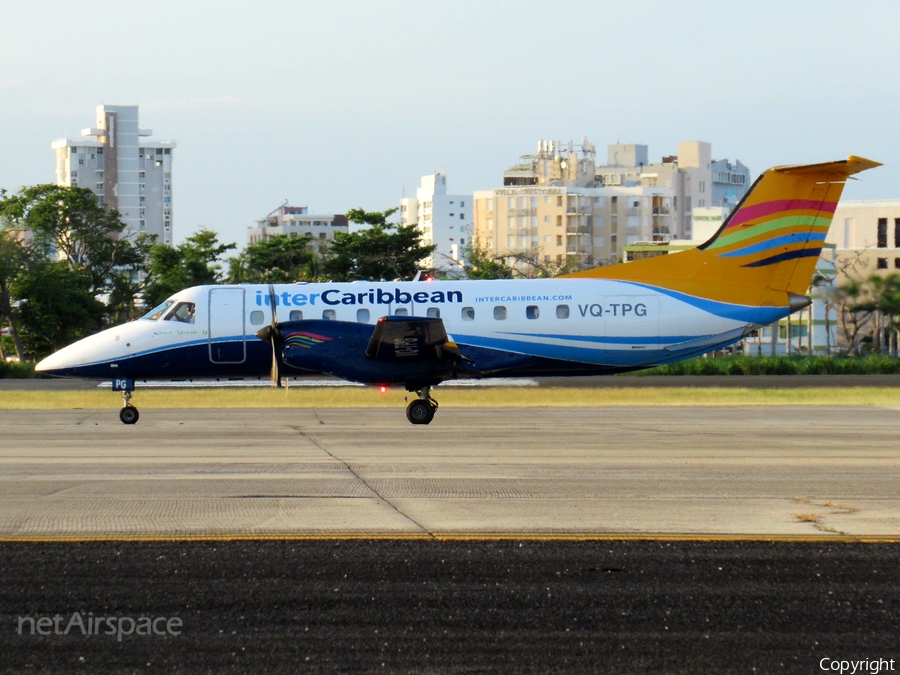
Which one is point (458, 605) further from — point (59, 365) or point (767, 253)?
point (59, 365)

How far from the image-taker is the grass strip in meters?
27.3

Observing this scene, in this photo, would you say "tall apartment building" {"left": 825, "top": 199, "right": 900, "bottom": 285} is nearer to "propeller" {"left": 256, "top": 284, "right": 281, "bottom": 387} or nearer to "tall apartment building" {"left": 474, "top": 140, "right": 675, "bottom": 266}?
"tall apartment building" {"left": 474, "top": 140, "right": 675, "bottom": 266}

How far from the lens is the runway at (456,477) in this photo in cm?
1094

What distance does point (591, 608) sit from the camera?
26.0 feet

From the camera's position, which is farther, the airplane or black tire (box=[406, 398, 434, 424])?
the airplane

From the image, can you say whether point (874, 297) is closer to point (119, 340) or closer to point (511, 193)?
point (119, 340)

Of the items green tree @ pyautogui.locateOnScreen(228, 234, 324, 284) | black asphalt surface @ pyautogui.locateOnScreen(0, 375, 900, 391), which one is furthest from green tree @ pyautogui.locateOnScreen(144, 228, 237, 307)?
black asphalt surface @ pyautogui.locateOnScreen(0, 375, 900, 391)

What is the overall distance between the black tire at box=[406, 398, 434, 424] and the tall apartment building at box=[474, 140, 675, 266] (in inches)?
4231

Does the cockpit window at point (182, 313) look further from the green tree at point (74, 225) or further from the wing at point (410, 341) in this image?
the green tree at point (74, 225)

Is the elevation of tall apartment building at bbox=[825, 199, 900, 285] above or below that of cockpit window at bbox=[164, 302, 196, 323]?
above

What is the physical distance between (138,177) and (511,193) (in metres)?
87.3

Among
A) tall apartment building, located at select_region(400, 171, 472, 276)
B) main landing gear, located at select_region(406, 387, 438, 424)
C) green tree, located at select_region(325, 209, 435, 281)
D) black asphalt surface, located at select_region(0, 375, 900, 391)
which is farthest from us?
tall apartment building, located at select_region(400, 171, 472, 276)

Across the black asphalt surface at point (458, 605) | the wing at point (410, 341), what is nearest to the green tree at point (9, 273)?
the wing at point (410, 341)

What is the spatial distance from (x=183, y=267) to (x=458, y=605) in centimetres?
4489
